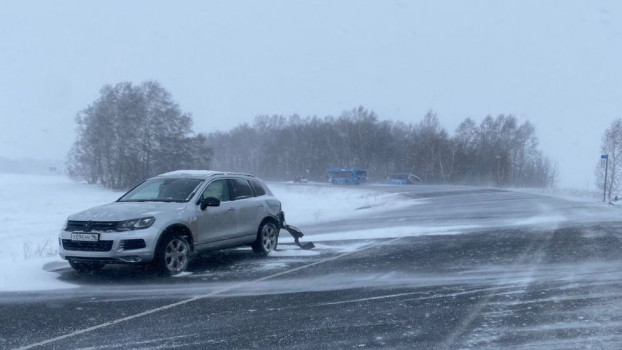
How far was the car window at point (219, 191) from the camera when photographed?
10.9m

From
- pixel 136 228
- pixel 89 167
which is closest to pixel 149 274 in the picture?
pixel 136 228

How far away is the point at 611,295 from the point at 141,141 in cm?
6673

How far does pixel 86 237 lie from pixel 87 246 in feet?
0.45

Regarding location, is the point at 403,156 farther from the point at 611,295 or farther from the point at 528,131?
the point at 611,295

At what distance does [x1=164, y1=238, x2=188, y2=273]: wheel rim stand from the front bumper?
1.20ft

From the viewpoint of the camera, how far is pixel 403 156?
10456cm

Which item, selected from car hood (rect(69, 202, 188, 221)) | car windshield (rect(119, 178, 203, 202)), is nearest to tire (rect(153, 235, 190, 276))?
car hood (rect(69, 202, 188, 221))

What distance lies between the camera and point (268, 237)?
12.2 meters

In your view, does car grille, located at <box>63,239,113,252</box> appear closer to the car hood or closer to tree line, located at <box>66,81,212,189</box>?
the car hood

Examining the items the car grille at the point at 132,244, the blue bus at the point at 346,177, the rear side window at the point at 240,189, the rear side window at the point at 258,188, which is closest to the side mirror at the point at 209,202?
the rear side window at the point at 240,189

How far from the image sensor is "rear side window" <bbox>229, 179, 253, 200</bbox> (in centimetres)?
1153

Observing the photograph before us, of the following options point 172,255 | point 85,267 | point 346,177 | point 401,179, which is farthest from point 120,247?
point 401,179

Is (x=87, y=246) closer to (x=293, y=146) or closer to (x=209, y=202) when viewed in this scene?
(x=209, y=202)

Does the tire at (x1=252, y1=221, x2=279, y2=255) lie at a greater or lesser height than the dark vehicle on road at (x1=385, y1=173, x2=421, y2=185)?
lesser
